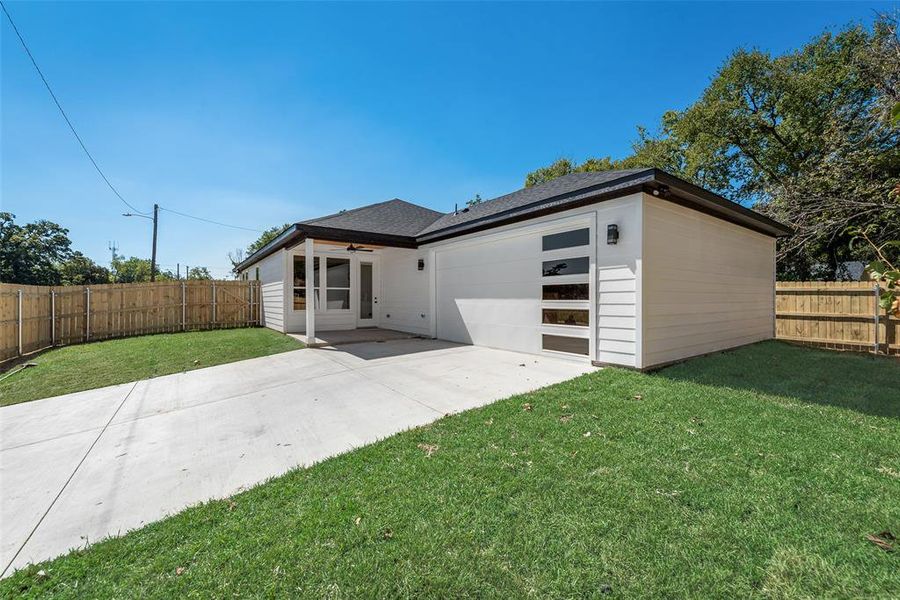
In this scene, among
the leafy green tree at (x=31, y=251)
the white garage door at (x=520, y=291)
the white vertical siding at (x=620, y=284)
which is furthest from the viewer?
the leafy green tree at (x=31, y=251)

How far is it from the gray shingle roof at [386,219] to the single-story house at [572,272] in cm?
10

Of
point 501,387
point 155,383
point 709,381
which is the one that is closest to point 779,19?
point 709,381

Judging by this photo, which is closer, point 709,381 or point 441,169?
point 709,381

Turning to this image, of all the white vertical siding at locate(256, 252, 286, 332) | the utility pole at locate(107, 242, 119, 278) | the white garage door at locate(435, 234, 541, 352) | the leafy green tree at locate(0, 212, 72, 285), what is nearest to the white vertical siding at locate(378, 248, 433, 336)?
the white garage door at locate(435, 234, 541, 352)

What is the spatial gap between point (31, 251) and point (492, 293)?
34815mm

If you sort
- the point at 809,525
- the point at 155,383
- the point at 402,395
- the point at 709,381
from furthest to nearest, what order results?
the point at 155,383 < the point at 709,381 < the point at 402,395 < the point at 809,525

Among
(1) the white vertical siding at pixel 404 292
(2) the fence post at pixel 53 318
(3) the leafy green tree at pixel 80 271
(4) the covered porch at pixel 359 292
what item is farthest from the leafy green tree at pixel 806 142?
(3) the leafy green tree at pixel 80 271

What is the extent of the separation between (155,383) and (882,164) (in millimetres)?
18369

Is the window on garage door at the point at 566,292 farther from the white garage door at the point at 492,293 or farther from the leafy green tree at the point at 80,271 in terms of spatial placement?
the leafy green tree at the point at 80,271

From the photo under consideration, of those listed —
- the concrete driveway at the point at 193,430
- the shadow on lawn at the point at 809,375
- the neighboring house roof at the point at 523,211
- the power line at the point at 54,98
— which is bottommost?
the concrete driveway at the point at 193,430

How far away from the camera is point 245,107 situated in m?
9.27

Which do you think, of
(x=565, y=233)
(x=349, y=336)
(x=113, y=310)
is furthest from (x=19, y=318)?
(x=565, y=233)

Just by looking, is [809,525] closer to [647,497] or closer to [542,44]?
[647,497]

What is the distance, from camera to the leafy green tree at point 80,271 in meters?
26.4
